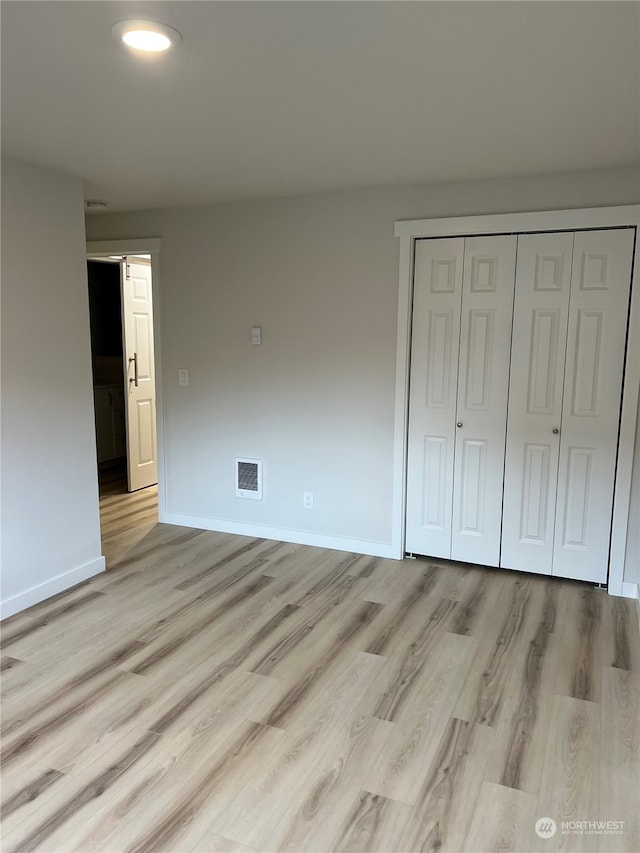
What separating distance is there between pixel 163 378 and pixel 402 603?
7.88ft

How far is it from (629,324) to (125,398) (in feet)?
13.6

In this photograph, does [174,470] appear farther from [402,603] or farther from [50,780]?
[50,780]

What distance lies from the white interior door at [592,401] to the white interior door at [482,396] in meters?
0.35

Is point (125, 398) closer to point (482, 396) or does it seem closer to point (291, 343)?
point (291, 343)

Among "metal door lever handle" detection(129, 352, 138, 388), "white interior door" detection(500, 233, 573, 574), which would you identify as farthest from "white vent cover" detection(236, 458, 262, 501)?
"metal door lever handle" detection(129, 352, 138, 388)

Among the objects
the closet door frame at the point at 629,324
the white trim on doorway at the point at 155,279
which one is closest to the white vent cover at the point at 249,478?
the white trim on doorway at the point at 155,279

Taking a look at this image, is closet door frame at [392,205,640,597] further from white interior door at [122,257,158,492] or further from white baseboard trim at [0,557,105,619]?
white interior door at [122,257,158,492]

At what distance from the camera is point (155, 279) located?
4.40 metres

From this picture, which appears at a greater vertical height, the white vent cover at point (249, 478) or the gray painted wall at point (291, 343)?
the gray painted wall at point (291, 343)

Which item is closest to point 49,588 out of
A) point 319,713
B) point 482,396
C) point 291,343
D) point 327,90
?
point 319,713

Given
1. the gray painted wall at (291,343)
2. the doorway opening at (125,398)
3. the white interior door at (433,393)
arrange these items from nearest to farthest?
the white interior door at (433,393), the gray painted wall at (291,343), the doorway opening at (125,398)

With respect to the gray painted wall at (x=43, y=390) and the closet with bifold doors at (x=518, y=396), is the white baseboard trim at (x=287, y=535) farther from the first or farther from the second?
the gray painted wall at (x=43, y=390)

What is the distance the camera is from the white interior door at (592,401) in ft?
10.8

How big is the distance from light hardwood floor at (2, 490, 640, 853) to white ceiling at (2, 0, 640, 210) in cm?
232
